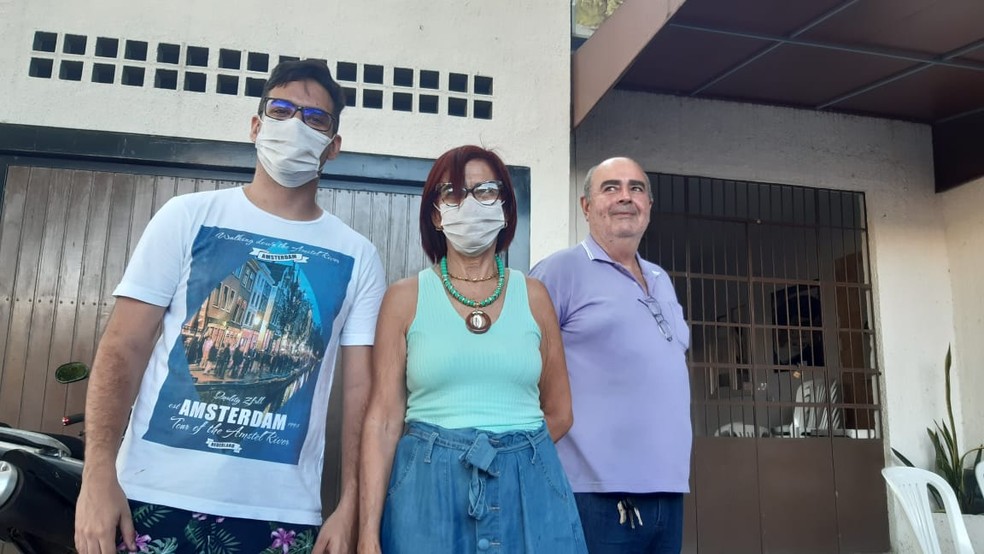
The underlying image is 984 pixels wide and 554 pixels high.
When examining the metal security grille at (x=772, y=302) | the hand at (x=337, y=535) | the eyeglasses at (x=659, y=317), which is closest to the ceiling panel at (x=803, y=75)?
the metal security grille at (x=772, y=302)

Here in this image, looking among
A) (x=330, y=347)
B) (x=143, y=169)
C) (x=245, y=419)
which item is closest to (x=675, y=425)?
(x=330, y=347)

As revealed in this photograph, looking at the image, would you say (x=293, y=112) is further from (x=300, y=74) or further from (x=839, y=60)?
(x=839, y=60)

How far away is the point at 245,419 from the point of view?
67.1 inches

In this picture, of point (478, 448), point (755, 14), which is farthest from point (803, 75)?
point (478, 448)

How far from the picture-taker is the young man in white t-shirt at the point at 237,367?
5.29 feet

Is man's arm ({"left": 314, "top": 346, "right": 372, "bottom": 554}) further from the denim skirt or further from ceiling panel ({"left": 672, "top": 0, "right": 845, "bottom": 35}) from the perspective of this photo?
ceiling panel ({"left": 672, "top": 0, "right": 845, "bottom": 35})

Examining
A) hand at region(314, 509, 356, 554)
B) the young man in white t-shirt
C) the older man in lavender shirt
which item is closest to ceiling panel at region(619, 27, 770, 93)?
the older man in lavender shirt

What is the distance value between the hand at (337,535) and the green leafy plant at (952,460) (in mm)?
4583

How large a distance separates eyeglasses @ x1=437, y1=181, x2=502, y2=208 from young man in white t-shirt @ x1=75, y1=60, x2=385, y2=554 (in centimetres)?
27

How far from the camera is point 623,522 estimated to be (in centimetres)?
205

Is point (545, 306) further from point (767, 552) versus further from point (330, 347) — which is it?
point (767, 552)

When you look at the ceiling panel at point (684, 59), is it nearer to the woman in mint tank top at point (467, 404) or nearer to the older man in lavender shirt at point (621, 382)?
the older man in lavender shirt at point (621, 382)

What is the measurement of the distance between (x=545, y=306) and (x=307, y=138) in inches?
29.4

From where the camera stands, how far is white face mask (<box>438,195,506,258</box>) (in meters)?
1.90
